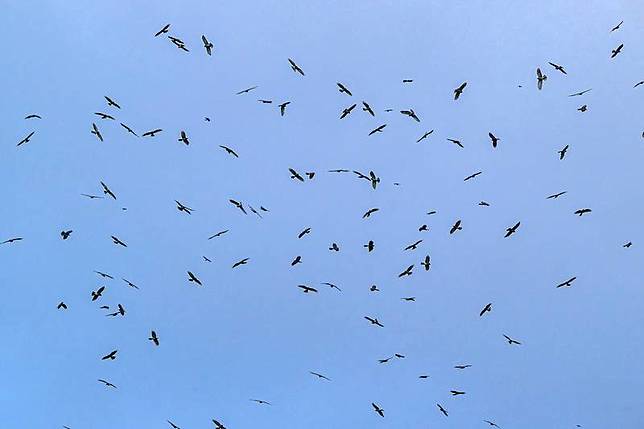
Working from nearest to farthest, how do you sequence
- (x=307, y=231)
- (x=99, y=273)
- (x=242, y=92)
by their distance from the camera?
(x=242, y=92), (x=307, y=231), (x=99, y=273)

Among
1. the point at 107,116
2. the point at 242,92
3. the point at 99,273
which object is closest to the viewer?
the point at 107,116

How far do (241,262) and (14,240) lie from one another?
757 inches

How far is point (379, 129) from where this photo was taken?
51531mm

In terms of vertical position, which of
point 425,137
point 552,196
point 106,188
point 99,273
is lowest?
point 99,273

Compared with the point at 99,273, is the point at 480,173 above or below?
above

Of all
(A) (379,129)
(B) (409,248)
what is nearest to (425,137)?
(A) (379,129)

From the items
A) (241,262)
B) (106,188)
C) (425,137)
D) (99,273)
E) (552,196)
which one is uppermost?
(425,137)

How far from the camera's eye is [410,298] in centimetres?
6069

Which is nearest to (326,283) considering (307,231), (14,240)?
(307,231)

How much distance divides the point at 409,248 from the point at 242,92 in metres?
18.7

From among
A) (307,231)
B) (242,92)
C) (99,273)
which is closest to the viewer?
(242,92)

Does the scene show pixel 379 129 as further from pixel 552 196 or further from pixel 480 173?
pixel 552 196

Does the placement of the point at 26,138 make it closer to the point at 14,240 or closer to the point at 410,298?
the point at 14,240

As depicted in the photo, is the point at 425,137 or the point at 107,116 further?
the point at 425,137
